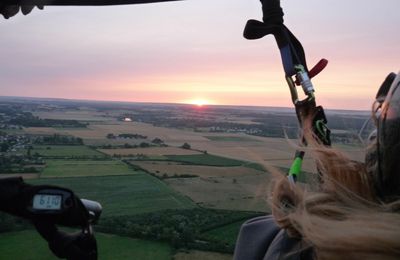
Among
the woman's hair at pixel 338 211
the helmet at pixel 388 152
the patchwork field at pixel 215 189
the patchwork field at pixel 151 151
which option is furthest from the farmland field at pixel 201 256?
the patchwork field at pixel 151 151

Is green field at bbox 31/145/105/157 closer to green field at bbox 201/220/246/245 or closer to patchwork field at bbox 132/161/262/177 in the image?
patchwork field at bbox 132/161/262/177

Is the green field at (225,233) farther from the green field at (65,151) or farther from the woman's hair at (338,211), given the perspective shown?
the woman's hair at (338,211)

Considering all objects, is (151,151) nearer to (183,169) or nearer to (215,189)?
(183,169)

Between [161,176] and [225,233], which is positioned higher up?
[161,176]

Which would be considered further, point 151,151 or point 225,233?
point 151,151

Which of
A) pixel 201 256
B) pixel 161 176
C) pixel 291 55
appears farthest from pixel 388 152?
pixel 161 176
